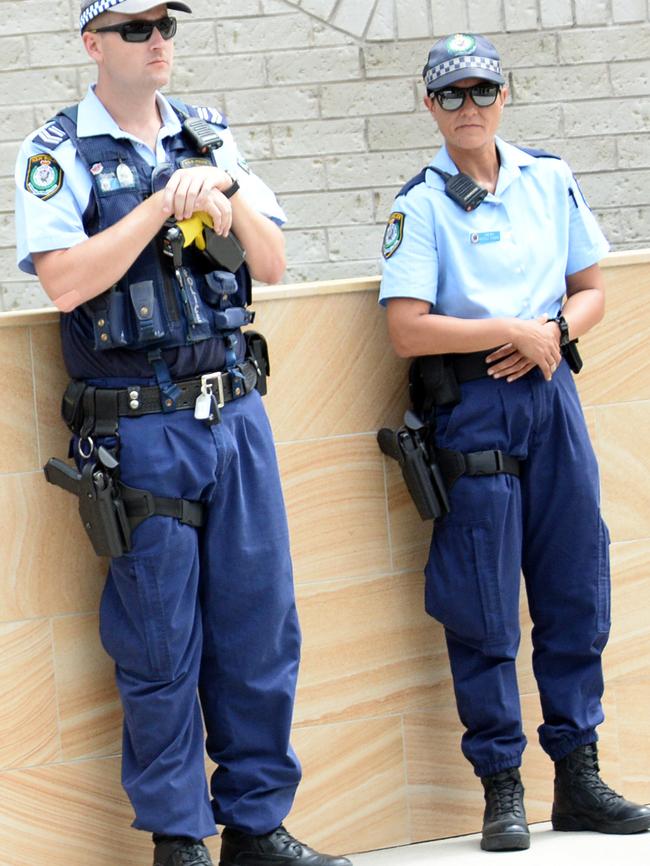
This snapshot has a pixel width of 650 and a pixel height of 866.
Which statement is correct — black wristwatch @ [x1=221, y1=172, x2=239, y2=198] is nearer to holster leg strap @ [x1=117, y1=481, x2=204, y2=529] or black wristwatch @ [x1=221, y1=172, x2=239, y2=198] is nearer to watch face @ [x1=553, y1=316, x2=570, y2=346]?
holster leg strap @ [x1=117, y1=481, x2=204, y2=529]

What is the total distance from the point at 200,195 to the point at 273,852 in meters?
1.37

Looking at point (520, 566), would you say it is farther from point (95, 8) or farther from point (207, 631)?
point (95, 8)

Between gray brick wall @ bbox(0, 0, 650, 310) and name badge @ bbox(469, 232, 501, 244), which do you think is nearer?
name badge @ bbox(469, 232, 501, 244)

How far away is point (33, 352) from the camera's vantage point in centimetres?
304

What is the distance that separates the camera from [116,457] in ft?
9.24

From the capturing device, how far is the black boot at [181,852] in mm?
2854

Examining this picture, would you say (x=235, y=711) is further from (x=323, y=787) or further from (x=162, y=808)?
(x=323, y=787)

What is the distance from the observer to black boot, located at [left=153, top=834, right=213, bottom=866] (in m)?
2.85

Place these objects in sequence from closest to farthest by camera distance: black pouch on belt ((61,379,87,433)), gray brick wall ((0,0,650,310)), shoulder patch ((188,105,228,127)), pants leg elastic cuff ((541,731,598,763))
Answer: black pouch on belt ((61,379,87,433)), shoulder patch ((188,105,228,127)), pants leg elastic cuff ((541,731,598,763)), gray brick wall ((0,0,650,310))

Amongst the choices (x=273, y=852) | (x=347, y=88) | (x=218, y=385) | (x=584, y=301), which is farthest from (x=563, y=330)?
(x=347, y=88)

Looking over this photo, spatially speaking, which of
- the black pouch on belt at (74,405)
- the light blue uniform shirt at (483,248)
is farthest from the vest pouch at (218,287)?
the light blue uniform shirt at (483,248)

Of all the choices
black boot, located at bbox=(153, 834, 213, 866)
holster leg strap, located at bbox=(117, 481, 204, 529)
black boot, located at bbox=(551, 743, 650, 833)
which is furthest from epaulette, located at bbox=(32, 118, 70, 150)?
black boot, located at bbox=(551, 743, 650, 833)

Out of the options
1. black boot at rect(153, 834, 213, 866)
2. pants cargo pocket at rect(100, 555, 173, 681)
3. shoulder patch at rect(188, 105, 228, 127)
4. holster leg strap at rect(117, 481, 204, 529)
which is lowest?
black boot at rect(153, 834, 213, 866)

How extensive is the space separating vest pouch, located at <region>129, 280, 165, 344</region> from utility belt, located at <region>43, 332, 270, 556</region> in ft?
0.42
